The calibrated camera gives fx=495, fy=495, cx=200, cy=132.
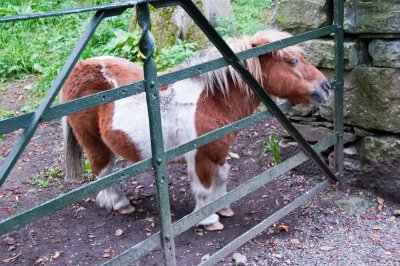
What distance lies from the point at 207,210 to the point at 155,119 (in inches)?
29.3

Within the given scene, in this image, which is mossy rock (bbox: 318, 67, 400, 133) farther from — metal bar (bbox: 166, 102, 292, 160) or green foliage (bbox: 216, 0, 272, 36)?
green foliage (bbox: 216, 0, 272, 36)

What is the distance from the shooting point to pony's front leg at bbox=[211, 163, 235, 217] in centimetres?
375

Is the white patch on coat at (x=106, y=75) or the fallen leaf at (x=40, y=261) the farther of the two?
the white patch on coat at (x=106, y=75)

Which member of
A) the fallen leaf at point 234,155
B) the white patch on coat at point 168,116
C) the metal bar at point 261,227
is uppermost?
the white patch on coat at point 168,116

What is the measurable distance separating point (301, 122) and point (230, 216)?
1.06 m

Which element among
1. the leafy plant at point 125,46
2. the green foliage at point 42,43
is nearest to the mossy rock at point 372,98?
the leafy plant at point 125,46

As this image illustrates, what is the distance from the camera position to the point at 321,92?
340cm

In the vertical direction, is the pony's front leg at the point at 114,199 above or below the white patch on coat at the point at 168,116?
below

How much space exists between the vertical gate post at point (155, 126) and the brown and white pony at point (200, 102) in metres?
0.91

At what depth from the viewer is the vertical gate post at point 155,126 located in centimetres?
228

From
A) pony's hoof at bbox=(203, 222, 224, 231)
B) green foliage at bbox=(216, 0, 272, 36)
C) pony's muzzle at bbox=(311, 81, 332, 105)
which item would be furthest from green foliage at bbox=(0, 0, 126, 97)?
pony's muzzle at bbox=(311, 81, 332, 105)

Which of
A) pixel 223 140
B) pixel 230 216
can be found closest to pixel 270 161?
pixel 230 216

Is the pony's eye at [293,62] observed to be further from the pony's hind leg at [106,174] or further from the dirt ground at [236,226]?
the pony's hind leg at [106,174]

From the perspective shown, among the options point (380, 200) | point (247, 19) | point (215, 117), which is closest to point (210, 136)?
point (215, 117)
